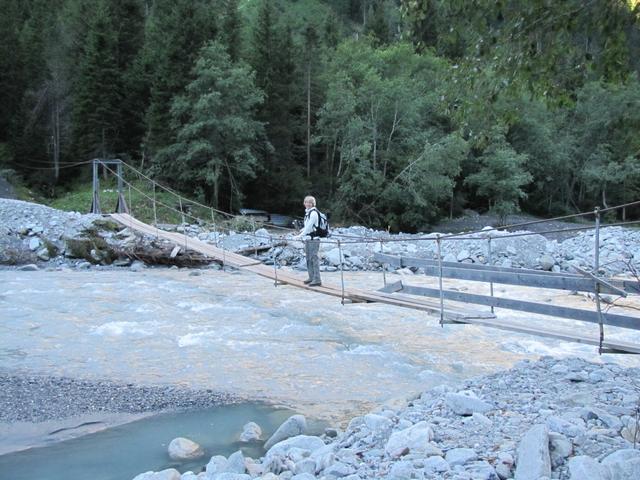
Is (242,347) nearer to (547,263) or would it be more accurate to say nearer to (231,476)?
(231,476)

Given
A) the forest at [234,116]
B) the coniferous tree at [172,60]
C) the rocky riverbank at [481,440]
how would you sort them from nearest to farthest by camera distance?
the rocky riverbank at [481,440] → the forest at [234,116] → the coniferous tree at [172,60]

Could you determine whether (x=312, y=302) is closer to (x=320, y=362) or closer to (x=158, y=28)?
(x=320, y=362)

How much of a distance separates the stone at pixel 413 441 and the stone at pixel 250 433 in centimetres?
143

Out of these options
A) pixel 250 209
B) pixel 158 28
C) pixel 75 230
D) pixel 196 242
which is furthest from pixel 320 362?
pixel 158 28

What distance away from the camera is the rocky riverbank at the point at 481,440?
3.19m

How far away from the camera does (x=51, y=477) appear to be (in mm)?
4242

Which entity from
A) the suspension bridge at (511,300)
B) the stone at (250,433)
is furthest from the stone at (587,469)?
the stone at (250,433)

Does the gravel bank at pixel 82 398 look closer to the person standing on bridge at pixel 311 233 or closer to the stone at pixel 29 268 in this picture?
the person standing on bridge at pixel 311 233

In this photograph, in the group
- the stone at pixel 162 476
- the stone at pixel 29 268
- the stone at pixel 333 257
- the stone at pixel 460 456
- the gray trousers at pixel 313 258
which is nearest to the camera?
the stone at pixel 460 456

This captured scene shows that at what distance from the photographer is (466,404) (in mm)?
4711

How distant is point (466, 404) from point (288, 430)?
147 centimetres

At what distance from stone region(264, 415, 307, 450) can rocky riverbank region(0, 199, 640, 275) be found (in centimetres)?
883

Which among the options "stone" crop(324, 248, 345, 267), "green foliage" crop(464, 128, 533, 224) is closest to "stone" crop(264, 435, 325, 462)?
"stone" crop(324, 248, 345, 267)

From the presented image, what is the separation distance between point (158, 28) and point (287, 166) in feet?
30.1
